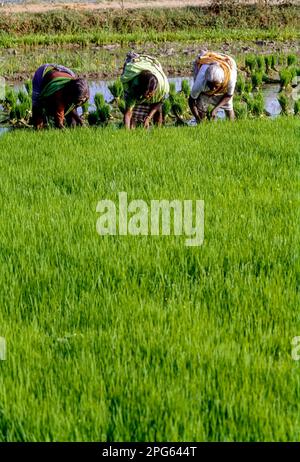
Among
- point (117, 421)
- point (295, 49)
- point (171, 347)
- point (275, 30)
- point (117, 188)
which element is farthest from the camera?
point (275, 30)

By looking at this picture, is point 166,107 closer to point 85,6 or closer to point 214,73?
point 214,73

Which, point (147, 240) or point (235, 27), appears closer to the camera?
point (147, 240)

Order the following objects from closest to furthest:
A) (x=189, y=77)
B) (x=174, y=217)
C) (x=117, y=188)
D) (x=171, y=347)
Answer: (x=171, y=347) < (x=174, y=217) < (x=117, y=188) < (x=189, y=77)

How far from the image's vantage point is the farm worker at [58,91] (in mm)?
5695

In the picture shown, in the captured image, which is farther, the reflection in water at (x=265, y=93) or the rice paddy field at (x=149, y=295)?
the reflection in water at (x=265, y=93)

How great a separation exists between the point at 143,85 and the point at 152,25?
44.2 ft

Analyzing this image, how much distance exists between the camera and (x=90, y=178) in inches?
171

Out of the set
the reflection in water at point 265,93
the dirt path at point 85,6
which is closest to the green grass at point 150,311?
the reflection in water at point 265,93

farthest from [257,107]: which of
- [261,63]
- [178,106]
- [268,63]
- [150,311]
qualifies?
[150,311]

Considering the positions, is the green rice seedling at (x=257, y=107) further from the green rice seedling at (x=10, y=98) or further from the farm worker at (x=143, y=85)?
the green rice seedling at (x=10, y=98)

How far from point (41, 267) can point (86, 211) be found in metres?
0.82

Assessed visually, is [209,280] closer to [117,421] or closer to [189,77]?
[117,421]

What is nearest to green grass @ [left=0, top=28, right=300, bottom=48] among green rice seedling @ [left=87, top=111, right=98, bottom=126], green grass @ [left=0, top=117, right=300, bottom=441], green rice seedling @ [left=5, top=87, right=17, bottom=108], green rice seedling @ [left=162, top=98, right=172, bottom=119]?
green rice seedling @ [left=5, top=87, right=17, bottom=108]

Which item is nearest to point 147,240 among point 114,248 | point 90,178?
point 114,248
